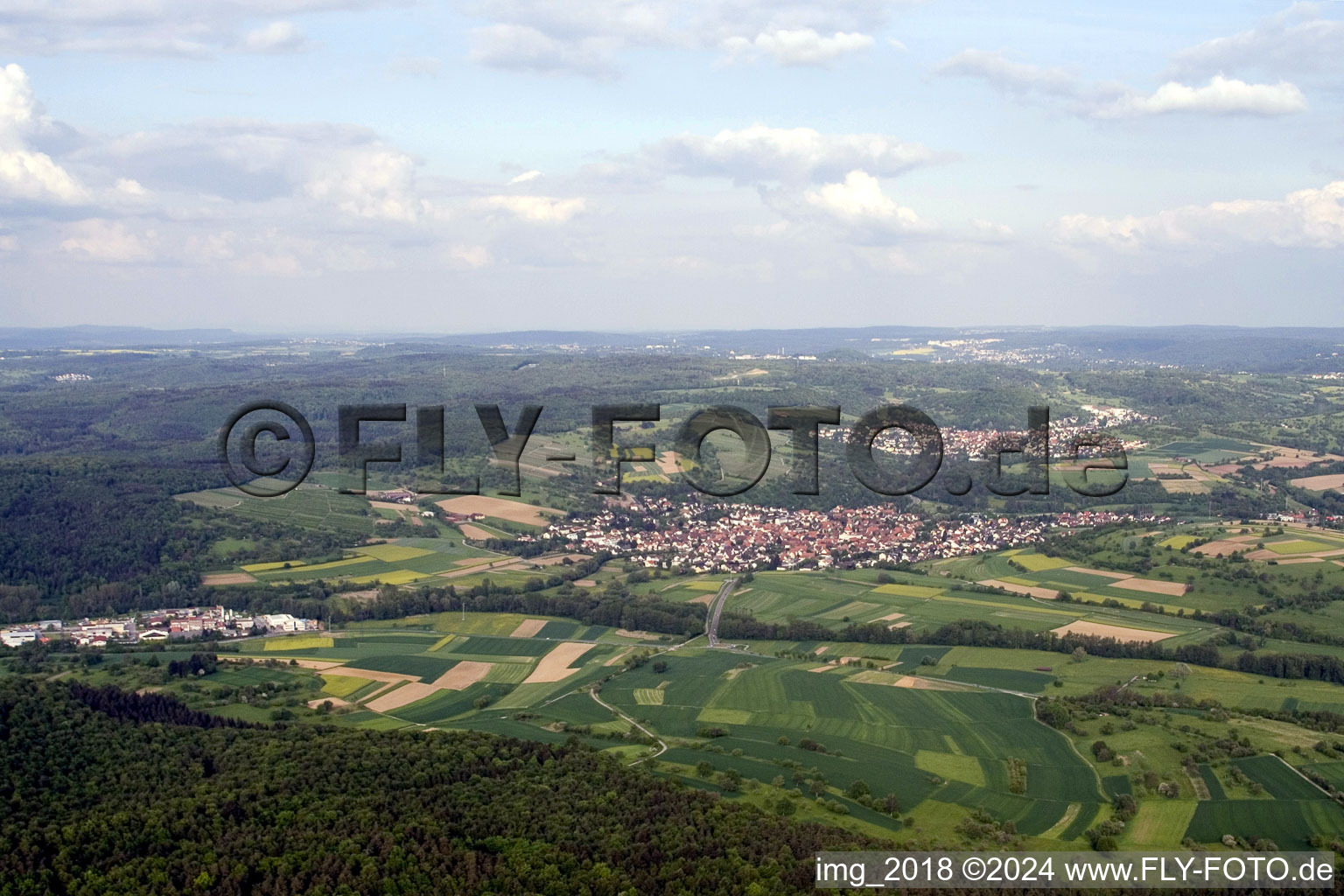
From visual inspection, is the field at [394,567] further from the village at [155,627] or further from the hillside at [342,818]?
the hillside at [342,818]

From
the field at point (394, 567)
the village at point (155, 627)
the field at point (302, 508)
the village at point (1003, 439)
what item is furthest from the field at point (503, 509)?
the village at point (1003, 439)

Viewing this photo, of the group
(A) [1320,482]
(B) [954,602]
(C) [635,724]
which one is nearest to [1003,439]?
(A) [1320,482]

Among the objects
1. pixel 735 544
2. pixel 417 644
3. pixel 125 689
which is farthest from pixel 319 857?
pixel 735 544

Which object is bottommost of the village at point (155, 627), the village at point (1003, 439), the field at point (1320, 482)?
the village at point (155, 627)

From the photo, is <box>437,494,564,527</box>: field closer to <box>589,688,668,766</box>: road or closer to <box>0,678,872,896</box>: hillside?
<box>589,688,668,766</box>: road

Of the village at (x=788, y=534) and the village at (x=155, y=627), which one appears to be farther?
the village at (x=788, y=534)

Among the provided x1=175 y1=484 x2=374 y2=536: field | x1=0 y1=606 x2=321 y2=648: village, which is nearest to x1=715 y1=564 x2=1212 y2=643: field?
x1=0 y1=606 x2=321 y2=648: village

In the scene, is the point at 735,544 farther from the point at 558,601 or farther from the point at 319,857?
the point at 319,857

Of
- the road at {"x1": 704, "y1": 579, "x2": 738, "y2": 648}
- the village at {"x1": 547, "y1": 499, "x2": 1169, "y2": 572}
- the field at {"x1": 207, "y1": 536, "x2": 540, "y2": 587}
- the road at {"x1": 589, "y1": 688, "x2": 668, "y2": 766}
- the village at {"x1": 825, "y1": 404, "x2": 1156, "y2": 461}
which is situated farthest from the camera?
the village at {"x1": 825, "y1": 404, "x2": 1156, "y2": 461}

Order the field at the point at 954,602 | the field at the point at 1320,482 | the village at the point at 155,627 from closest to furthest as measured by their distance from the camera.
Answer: the village at the point at 155,627, the field at the point at 954,602, the field at the point at 1320,482
